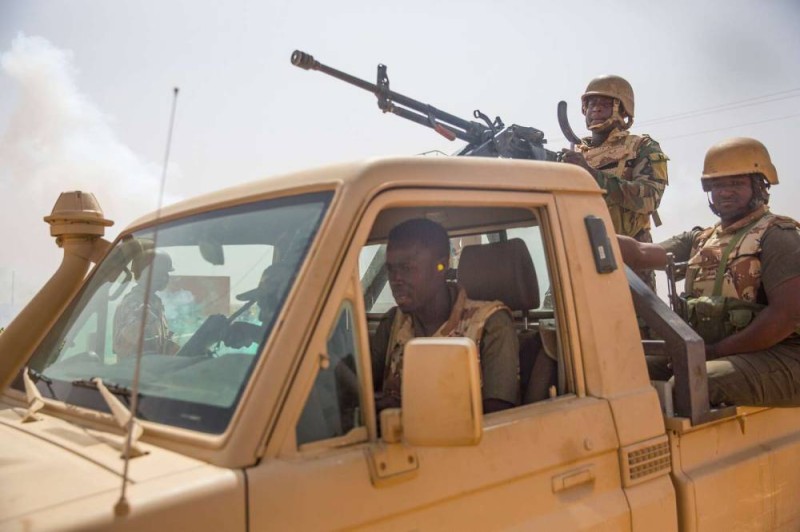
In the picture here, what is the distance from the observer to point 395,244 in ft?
8.80

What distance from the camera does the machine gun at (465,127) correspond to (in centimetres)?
651

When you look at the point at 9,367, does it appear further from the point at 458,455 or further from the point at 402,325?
the point at 458,455

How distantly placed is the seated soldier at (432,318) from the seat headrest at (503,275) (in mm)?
120

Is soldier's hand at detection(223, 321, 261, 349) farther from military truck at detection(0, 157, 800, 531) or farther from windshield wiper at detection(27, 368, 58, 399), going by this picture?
windshield wiper at detection(27, 368, 58, 399)

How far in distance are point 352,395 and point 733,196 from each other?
278 centimetres

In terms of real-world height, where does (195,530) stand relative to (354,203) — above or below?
below

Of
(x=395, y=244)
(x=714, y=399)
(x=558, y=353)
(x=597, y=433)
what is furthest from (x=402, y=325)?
(x=714, y=399)

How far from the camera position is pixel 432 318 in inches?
109

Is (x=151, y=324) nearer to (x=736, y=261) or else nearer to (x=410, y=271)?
(x=410, y=271)

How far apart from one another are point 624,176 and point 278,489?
3.89m

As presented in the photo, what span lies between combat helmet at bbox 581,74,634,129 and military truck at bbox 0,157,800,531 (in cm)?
243

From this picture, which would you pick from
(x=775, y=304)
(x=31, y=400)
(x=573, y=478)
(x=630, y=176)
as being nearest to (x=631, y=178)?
(x=630, y=176)

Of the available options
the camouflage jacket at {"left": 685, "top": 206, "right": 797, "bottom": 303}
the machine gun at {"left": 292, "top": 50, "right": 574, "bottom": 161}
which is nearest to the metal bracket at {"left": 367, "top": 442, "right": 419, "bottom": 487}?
the camouflage jacket at {"left": 685, "top": 206, "right": 797, "bottom": 303}

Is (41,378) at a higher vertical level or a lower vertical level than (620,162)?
lower
